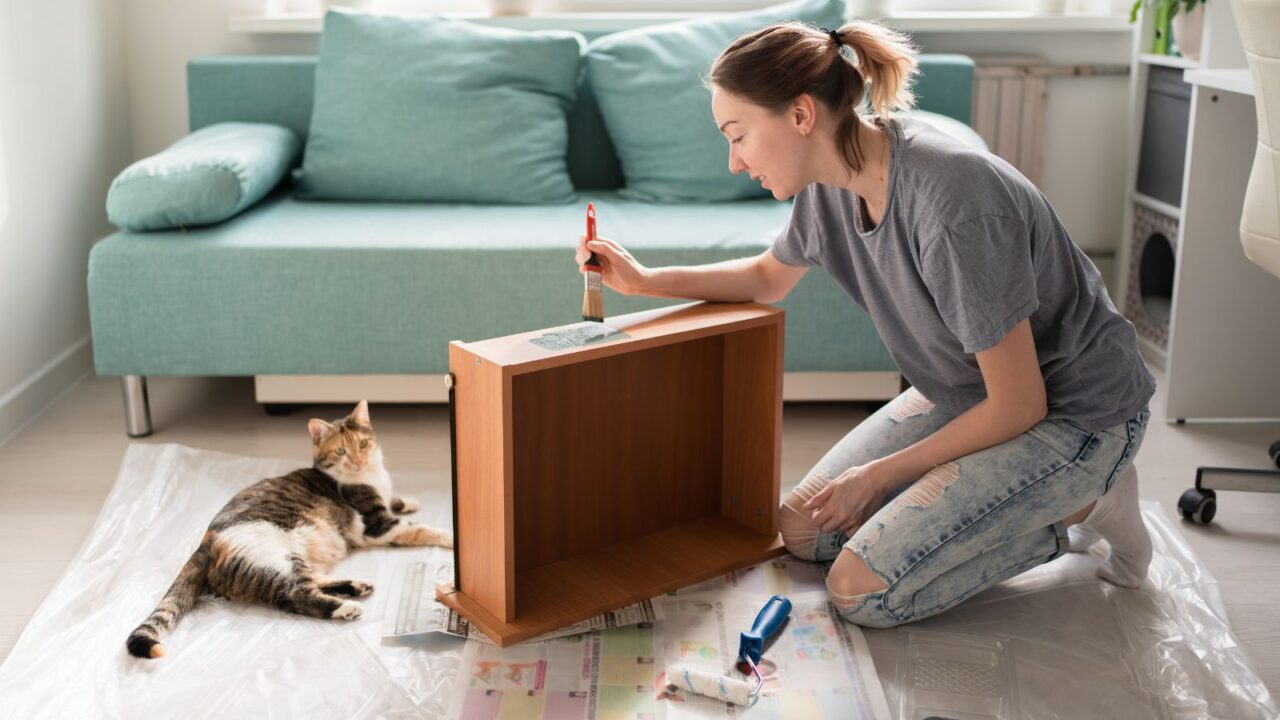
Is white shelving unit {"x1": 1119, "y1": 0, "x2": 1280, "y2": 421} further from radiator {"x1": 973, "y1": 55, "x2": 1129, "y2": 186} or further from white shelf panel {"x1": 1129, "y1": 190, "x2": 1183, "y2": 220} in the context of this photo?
radiator {"x1": 973, "y1": 55, "x2": 1129, "y2": 186}

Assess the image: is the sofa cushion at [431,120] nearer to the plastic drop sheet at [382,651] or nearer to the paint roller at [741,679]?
the plastic drop sheet at [382,651]

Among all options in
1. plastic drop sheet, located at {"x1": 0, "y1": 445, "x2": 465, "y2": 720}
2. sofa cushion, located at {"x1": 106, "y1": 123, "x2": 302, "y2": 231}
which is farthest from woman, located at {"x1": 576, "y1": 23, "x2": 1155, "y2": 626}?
sofa cushion, located at {"x1": 106, "y1": 123, "x2": 302, "y2": 231}

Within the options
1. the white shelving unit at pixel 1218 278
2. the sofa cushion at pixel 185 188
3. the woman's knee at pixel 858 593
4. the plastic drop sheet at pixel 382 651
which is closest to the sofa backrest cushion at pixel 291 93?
the sofa cushion at pixel 185 188

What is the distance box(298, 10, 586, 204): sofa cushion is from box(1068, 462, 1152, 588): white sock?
4.94ft

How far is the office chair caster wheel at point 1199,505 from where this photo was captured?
87.2 inches

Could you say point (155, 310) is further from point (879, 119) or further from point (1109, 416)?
point (1109, 416)

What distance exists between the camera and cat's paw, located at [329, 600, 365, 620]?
6.15ft

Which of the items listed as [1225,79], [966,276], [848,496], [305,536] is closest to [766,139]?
[966,276]

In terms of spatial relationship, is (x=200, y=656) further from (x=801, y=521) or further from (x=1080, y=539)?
(x=1080, y=539)

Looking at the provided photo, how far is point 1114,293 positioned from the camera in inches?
138

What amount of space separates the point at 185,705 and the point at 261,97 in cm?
A: 190

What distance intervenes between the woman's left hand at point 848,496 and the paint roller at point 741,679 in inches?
6.4

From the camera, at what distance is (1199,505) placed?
2215mm

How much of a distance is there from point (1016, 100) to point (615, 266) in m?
1.89
